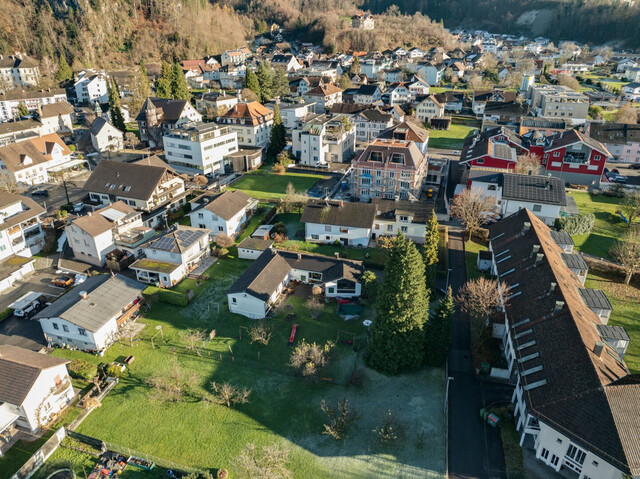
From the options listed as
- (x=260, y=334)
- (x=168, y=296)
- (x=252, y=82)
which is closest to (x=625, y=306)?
(x=260, y=334)

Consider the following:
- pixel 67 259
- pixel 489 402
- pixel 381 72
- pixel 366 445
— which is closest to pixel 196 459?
pixel 366 445

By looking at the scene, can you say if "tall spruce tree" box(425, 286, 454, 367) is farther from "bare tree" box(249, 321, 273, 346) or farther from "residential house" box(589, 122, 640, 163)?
"residential house" box(589, 122, 640, 163)

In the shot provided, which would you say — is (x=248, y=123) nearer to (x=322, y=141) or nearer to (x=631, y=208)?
(x=322, y=141)

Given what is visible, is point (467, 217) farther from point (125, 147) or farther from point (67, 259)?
point (125, 147)

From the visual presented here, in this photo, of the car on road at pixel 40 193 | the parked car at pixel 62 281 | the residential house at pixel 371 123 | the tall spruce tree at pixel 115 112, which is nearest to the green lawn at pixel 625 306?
the parked car at pixel 62 281

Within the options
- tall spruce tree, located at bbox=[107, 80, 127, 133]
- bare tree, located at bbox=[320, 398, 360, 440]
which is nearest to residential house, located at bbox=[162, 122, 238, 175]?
tall spruce tree, located at bbox=[107, 80, 127, 133]
